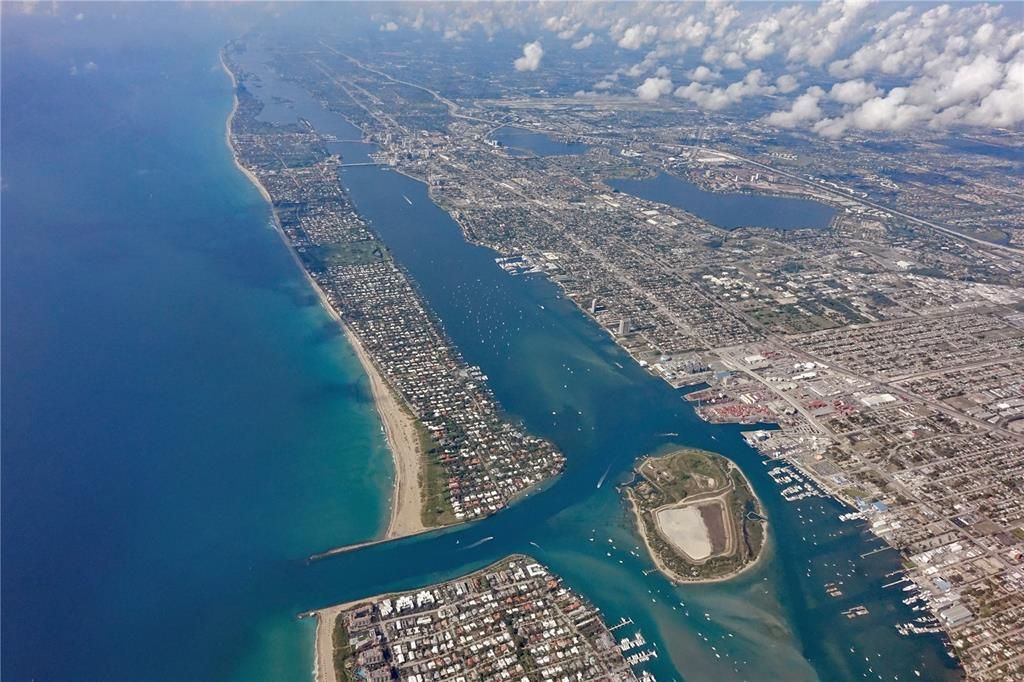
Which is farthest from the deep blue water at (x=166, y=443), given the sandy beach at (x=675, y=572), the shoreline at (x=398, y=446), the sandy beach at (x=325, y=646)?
the sandy beach at (x=675, y=572)

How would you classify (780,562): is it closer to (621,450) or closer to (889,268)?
(621,450)

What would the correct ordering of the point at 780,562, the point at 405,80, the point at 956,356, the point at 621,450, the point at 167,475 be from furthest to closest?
the point at 405,80 < the point at 956,356 < the point at 621,450 < the point at 167,475 < the point at 780,562

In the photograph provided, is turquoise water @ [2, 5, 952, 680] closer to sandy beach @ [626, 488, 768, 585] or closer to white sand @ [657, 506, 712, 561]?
sandy beach @ [626, 488, 768, 585]

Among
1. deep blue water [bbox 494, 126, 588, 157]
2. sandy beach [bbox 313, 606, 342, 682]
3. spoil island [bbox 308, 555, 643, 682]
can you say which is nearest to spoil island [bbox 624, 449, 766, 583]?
spoil island [bbox 308, 555, 643, 682]

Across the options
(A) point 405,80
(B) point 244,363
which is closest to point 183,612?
(B) point 244,363

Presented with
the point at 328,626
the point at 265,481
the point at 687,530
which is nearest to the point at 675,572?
the point at 687,530
